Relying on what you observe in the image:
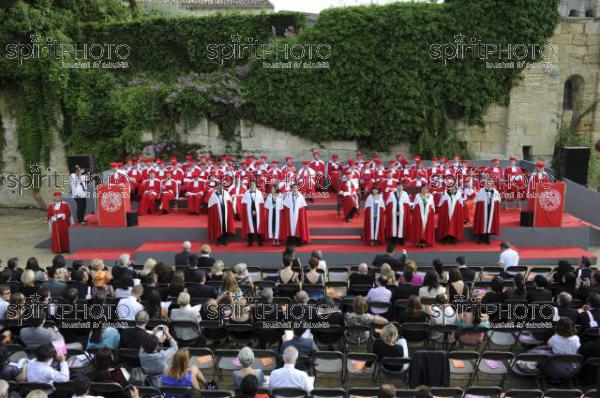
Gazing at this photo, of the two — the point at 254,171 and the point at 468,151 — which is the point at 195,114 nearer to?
the point at 254,171

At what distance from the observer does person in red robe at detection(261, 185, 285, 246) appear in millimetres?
13758

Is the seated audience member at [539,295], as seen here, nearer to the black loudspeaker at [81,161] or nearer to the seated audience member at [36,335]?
the seated audience member at [36,335]

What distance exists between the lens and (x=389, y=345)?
23.3ft

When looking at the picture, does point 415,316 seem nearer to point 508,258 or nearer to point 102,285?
point 508,258

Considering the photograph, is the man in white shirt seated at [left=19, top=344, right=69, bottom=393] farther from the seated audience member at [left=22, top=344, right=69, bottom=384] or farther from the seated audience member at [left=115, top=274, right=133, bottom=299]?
the seated audience member at [left=115, top=274, right=133, bottom=299]

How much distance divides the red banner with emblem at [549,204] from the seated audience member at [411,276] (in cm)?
610

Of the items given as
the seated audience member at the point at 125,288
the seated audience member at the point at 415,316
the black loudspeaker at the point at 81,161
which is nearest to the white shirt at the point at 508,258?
the seated audience member at the point at 415,316

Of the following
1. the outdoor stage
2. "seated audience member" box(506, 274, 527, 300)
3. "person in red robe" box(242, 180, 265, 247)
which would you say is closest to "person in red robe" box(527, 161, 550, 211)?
the outdoor stage

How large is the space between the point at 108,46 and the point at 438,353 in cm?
2053

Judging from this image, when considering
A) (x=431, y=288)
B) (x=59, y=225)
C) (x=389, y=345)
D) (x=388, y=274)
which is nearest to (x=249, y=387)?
(x=389, y=345)

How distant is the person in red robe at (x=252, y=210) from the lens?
1382 centimetres

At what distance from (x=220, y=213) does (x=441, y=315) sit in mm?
7189

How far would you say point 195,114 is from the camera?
2123 centimetres

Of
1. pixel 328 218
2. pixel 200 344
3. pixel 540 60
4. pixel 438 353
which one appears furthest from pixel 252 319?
pixel 540 60
